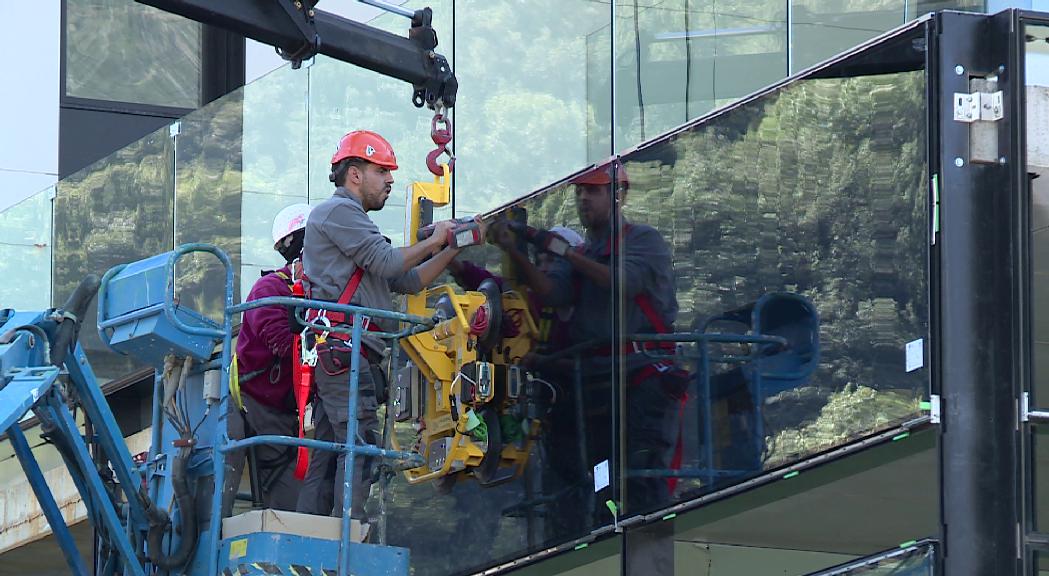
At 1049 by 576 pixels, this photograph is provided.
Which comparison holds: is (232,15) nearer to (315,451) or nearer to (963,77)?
(315,451)

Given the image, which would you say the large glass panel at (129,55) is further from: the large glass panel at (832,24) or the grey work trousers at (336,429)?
→ the large glass panel at (832,24)

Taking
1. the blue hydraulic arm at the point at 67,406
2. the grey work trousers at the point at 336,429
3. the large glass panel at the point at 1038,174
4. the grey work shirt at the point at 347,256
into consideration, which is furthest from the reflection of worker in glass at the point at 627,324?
the blue hydraulic arm at the point at 67,406

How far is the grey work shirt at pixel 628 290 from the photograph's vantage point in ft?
34.7

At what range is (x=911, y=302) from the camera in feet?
29.1

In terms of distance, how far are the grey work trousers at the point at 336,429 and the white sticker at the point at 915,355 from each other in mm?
3080

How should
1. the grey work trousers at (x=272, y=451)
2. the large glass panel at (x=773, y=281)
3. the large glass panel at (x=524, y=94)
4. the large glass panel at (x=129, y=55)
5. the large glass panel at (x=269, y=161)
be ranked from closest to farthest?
the large glass panel at (x=773, y=281) < the grey work trousers at (x=272, y=451) < the large glass panel at (x=524, y=94) < the large glass panel at (x=269, y=161) < the large glass panel at (x=129, y=55)

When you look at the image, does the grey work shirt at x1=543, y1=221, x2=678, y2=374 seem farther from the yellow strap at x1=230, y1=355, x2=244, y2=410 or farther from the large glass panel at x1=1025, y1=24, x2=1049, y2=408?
the large glass panel at x1=1025, y1=24, x2=1049, y2=408

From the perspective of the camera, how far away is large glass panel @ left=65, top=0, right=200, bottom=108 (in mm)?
24172

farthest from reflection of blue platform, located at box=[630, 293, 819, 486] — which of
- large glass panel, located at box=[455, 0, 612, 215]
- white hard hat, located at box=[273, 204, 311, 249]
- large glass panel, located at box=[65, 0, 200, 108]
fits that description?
large glass panel, located at box=[65, 0, 200, 108]

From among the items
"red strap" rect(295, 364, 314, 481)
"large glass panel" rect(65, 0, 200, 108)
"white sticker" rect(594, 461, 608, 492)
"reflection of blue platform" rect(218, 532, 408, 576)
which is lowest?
"reflection of blue platform" rect(218, 532, 408, 576)

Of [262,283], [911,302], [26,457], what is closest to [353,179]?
[262,283]

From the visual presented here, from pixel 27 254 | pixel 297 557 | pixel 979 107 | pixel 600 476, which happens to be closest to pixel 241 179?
pixel 27 254

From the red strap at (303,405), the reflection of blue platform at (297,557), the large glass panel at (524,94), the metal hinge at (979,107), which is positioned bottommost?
the reflection of blue platform at (297,557)

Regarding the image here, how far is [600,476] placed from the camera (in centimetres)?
1098
